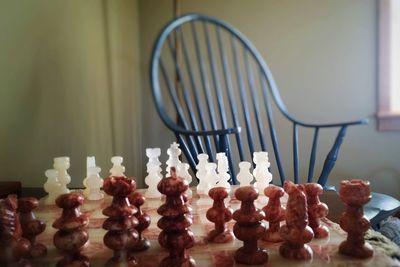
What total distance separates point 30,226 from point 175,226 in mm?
219

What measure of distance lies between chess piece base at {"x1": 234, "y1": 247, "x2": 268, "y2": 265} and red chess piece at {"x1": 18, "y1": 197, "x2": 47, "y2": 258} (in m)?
0.29

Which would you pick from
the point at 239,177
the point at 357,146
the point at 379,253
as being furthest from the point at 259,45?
the point at 379,253

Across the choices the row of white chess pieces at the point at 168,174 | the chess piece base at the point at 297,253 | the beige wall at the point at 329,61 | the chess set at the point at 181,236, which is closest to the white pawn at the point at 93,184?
the row of white chess pieces at the point at 168,174

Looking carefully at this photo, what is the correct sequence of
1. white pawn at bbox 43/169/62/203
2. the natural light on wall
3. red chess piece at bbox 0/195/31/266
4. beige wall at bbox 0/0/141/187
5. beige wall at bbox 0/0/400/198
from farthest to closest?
the natural light on wall < beige wall at bbox 0/0/400/198 < beige wall at bbox 0/0/141/187 < white pawn at bbox 43/169/62/203 < red chess piece at bbox 0/195/31/266

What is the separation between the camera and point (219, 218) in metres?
0.56

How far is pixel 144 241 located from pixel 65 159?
0.35m

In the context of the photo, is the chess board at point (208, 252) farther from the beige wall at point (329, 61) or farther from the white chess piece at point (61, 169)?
the beige wall at point (329, 61)

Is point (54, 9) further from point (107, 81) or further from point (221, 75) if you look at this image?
point (221, 75)

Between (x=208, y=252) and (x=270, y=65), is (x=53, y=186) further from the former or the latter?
(x=270, y=65)

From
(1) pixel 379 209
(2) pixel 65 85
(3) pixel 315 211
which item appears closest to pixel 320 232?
(3) pixel 315 211

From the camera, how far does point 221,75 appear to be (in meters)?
1.73

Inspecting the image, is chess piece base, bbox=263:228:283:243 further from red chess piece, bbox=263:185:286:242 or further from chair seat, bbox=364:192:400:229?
chair seat, bbox=364:192:400:229

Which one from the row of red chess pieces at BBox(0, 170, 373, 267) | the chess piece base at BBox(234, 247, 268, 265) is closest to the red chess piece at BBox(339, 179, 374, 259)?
the row of red chess pieces at BBox(0, 170, 373, 267)

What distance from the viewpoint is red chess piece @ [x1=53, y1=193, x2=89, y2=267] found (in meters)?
0.44
